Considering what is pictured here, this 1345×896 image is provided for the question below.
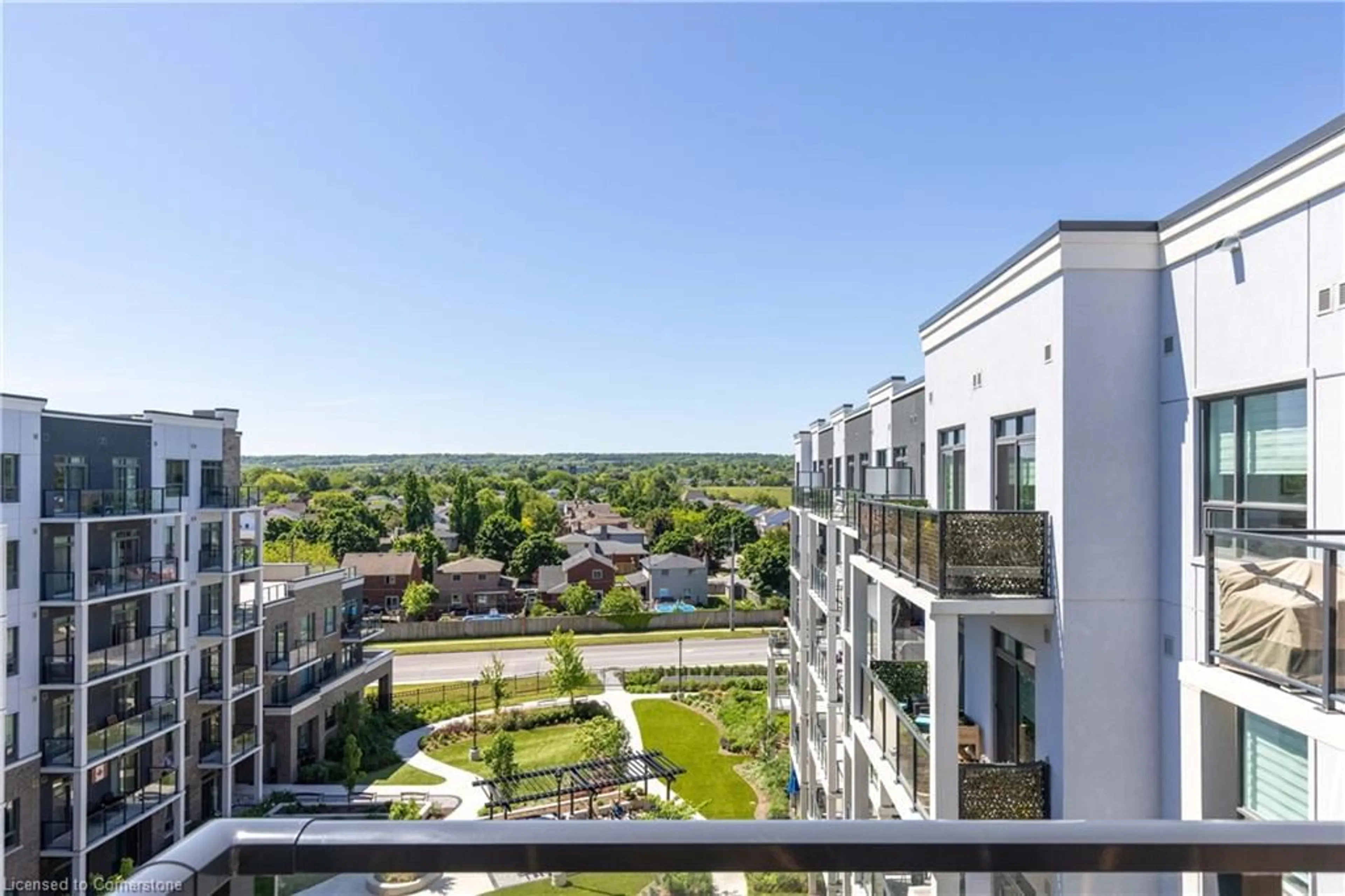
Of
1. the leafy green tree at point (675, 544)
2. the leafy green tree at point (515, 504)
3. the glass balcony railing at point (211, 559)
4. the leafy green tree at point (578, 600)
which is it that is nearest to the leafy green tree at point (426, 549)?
the leafy green tree at point (578, 600)

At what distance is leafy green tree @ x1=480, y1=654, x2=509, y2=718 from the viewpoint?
2534cm

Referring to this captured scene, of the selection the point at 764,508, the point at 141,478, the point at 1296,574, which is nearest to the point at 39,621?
the point at 141,478

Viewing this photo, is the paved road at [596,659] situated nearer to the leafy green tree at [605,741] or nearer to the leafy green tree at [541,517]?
the leafy green tree at [605,741]

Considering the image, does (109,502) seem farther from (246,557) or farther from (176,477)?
(246,557)

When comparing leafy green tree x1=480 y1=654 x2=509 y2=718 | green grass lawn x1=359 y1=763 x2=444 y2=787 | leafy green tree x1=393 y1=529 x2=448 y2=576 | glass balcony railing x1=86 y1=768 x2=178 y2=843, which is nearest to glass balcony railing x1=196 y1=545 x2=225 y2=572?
glass balcony railing x1=86 y1=768 x2=178 y2=843

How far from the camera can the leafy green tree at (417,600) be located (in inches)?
1661

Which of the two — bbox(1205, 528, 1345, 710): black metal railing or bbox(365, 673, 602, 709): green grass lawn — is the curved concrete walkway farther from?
bbox(1205, 528, 1345, 710): black metal railing

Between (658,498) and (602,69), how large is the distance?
8071cm

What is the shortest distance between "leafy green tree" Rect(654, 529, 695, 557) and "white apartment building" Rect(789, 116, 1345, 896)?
161 ft

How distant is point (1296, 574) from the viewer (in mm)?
3330

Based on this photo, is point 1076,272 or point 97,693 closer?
point 1076,272

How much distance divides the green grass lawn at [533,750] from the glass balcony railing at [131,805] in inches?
267

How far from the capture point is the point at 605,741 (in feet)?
68.5

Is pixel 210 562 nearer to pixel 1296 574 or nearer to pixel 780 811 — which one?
pixel 780 811
